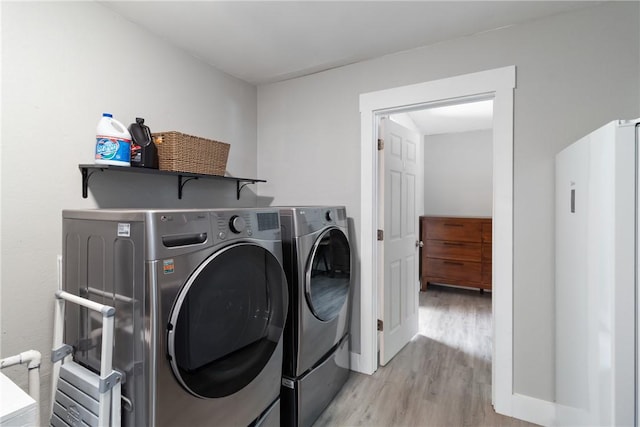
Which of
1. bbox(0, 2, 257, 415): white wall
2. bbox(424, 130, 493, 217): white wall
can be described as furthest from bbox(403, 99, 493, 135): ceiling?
bbox(0, 2, 257, 415): white wall

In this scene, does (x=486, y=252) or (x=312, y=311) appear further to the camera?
(x=486, y=252)

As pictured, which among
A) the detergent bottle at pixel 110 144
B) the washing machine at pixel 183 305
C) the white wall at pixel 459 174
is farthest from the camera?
the white wall at pixel 459 174

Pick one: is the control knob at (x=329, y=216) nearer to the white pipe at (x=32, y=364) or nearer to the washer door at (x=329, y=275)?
the washer door at (x=329, y=275)

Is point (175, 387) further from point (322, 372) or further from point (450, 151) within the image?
point (450, 151)

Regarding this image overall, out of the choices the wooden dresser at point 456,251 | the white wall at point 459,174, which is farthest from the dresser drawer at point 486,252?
the white wall at point 459,174

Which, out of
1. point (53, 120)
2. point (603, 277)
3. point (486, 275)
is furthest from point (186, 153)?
point (486, 275)

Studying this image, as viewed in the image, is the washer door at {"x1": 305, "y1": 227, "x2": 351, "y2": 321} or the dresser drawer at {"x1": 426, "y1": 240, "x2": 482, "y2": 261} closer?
the washer door at {"x1": 305, "y1": 227, "x2": 351, "y2": 321}

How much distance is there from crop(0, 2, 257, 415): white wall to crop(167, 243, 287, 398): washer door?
0.86m

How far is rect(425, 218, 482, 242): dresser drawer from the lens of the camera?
13.8ft

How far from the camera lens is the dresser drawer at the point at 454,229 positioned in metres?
4.21

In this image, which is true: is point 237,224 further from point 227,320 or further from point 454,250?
point 454,250

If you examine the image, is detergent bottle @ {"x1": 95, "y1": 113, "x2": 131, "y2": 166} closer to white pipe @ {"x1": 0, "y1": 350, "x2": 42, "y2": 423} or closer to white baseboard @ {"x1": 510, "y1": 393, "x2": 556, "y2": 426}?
white pipe @ {"x1": 0, "y1": 350, "x2": 42, "y2": 423}

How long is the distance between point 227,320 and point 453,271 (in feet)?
Answer: 12.6

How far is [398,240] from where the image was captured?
261cm
